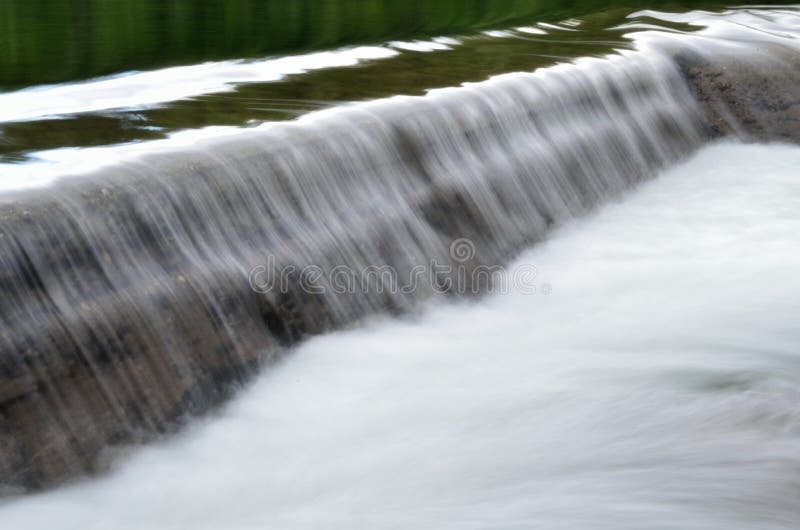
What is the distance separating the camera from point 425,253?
420cm

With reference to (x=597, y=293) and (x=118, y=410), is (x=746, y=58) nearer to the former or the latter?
(x=597, y=293)

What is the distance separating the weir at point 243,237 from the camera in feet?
9.50

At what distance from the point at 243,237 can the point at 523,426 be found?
106 cm

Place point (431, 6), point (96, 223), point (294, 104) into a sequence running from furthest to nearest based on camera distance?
point (431, 6) → point (294, 104) → point (96, 223)

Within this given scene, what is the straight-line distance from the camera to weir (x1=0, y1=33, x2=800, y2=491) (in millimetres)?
2895

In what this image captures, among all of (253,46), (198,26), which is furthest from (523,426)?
(198,26)

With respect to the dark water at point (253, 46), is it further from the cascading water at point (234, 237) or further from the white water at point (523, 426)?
the white water at point (523, 426)

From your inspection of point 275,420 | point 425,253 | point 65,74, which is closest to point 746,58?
point 425,253

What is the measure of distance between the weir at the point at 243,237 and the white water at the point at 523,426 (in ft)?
0.44

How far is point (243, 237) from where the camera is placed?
3.58m

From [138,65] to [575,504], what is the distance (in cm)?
393

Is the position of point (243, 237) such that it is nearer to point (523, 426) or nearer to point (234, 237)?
point (234, 237)

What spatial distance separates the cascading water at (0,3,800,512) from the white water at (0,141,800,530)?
0.13 m

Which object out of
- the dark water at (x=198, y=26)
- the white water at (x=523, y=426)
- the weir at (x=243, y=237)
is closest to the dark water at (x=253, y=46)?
the dark water at (x=198, y=26)
